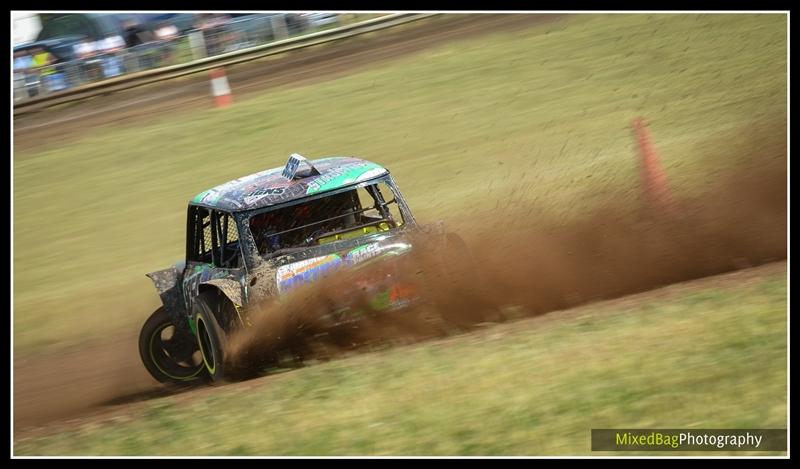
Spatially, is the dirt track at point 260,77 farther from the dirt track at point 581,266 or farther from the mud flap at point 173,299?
the mud flap at point 173,299

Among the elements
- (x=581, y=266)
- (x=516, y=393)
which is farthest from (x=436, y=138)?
(x=516, y=393)

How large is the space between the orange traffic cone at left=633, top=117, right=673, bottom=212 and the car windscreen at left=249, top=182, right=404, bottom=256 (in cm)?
290

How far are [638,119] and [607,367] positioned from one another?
8203 mm

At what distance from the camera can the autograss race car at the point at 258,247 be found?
6.50 m

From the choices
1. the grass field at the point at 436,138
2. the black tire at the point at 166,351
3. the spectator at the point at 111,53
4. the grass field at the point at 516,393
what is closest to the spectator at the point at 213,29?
the spectator at the point at 111,53

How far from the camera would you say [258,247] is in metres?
6.82

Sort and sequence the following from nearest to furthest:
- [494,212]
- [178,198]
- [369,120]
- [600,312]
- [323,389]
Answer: [323,389], [600,312], [494,212], [178,198], [369,120]

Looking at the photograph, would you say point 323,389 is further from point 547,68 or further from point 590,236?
point 547,68

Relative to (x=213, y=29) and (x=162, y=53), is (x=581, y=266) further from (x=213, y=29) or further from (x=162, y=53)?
(x=162, y=53)

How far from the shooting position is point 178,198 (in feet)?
42.3

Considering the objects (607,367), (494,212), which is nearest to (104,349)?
(494,212)

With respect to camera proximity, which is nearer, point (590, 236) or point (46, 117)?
point (590, 236)

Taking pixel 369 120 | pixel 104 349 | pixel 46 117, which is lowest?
pixel 104 349

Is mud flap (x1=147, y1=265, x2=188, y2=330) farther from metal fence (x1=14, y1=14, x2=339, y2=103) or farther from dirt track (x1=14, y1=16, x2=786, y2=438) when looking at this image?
metal fence (x1=14, y1=14, x2=339, y2=103)
